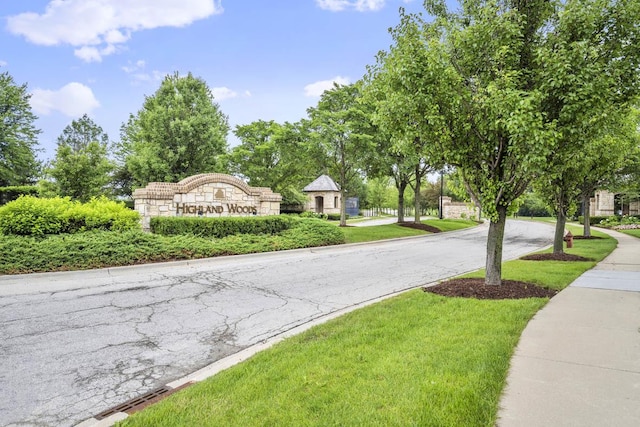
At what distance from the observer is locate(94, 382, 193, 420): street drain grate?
3.40 metres

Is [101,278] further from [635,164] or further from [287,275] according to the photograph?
[635,164]

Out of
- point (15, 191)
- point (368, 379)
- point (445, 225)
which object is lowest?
point (445, 225)

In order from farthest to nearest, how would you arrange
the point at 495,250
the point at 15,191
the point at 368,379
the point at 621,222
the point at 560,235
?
the point at 621,222 < the point at 15,191 < the point at 560,235 < the point at 495,250 < the point at 368,379

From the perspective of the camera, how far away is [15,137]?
38281 mm

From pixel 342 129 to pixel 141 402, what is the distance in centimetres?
2111

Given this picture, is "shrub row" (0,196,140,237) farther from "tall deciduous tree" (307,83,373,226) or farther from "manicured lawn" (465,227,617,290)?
"tall deciduous tree" (307,83,373,226)

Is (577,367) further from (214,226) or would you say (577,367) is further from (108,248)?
(214,226)

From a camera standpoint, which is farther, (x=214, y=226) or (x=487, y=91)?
(x=214, y=226)

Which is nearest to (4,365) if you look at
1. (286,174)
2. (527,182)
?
(527,182)

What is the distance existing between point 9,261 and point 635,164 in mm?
26025

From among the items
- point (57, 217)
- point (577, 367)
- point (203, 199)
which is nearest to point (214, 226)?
point (203, 199)

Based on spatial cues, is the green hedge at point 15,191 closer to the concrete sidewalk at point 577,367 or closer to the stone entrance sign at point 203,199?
the stone entrance sign at point 203,199

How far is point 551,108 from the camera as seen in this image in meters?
6.91

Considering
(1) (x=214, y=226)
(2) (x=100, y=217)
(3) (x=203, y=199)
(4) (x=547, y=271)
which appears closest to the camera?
(4) (x=547, y=271)
